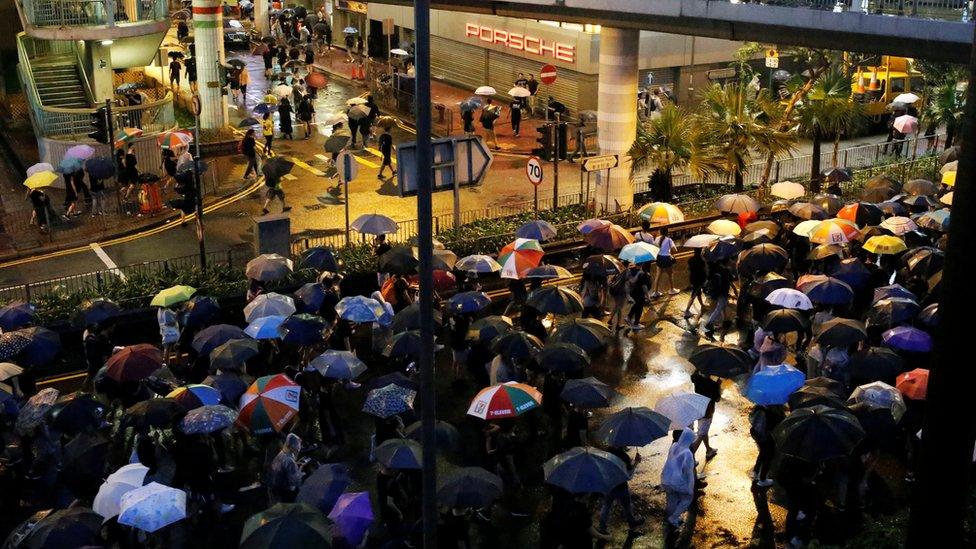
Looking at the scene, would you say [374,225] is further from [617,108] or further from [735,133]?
[735,133]

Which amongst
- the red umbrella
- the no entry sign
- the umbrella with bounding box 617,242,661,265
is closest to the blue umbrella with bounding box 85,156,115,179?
the red umbrella

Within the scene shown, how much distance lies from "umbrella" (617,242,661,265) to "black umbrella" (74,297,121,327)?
298 inches

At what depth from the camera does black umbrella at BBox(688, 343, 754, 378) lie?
1435 cm

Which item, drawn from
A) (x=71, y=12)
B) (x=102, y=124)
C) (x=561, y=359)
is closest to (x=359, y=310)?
(x=561, y=359)

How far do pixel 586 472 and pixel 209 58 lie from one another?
2588 centimetres

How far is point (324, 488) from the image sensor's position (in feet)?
38.5

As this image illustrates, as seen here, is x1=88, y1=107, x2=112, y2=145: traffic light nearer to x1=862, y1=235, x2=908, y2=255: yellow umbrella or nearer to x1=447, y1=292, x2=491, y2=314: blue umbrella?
x1=447, y1=292, x2=491, y2=314: blue umbrella

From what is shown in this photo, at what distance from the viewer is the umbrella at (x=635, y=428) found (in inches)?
505

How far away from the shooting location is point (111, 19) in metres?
30.4

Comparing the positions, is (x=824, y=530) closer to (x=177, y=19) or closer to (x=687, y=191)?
(x=687, y=191)

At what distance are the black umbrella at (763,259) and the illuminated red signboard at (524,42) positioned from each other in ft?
60.6

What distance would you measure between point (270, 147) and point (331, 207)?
5570mm

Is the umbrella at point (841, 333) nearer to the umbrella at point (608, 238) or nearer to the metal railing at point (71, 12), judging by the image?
the umbrella at point (608, 238)

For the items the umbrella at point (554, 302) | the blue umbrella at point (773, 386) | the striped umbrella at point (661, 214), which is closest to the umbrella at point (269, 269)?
the umbrella at point (554, 302)
